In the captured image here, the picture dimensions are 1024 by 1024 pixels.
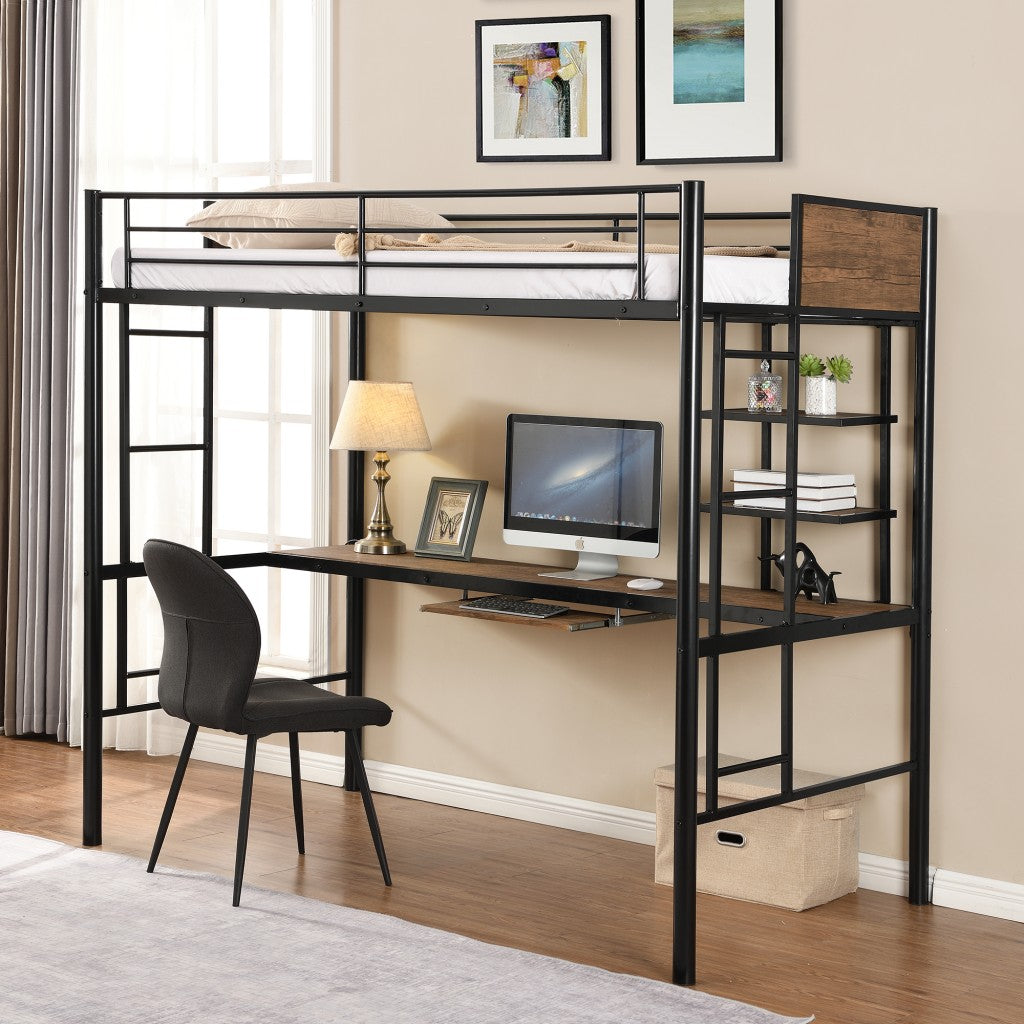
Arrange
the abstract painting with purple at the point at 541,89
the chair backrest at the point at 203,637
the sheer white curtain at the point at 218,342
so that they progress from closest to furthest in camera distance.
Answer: the chair backrest at the point at 203,637 < the abstract painting with purple at the point at 541,89 < the sheer white curtain at the point at 218,342

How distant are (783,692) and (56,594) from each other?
2813 millimetres

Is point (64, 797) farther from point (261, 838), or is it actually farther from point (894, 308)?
point (894, 308)

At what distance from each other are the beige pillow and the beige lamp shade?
1.81 ft

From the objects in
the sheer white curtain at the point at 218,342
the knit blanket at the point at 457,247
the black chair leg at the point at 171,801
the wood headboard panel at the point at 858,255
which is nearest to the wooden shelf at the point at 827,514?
the wood headboard panel at the point at 858,255

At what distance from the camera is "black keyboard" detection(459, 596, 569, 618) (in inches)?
160

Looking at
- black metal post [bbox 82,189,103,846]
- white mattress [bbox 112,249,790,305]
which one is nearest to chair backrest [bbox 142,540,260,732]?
black metal post [bbox 82,189,103,846]

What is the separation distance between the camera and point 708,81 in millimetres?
4129

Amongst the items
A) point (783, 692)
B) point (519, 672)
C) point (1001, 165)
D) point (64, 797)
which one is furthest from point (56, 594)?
point (1001, 165)

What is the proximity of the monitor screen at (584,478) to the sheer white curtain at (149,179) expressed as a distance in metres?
1.30

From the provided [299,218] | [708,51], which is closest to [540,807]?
[299,218]

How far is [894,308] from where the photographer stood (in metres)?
3.68

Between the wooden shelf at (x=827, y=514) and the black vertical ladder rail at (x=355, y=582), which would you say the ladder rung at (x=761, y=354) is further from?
the black vertical ladder rail at (x=355, y=582)

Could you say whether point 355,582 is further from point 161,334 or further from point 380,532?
point 161,334

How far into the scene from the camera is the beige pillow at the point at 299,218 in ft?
13.2
